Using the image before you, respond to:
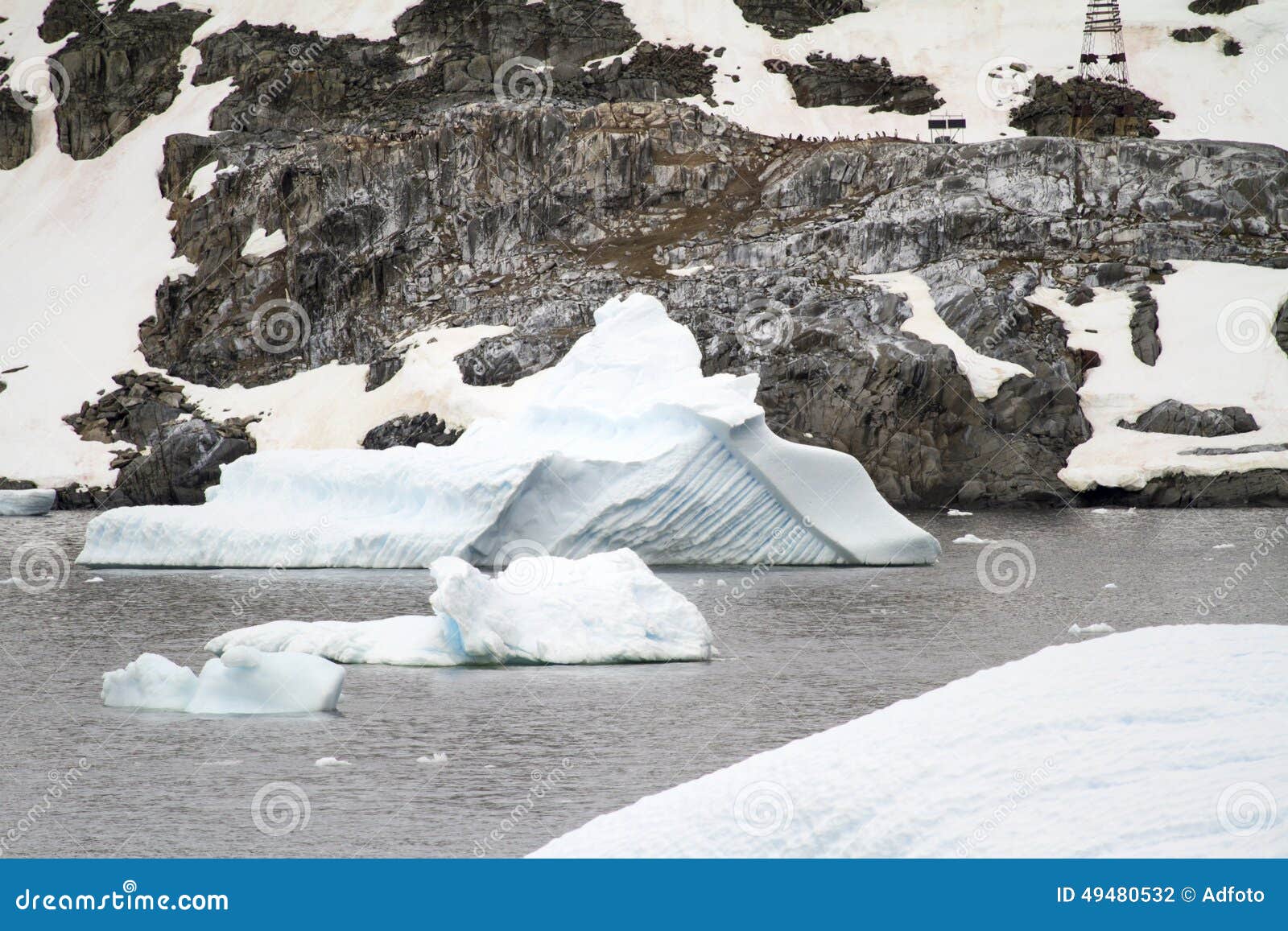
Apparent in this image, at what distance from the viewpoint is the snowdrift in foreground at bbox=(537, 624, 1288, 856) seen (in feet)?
17.6

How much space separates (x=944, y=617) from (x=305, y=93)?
2433 inches

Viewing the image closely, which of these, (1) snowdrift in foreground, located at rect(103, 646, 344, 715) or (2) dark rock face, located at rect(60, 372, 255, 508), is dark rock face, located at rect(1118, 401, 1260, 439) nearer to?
(2) dark rock face, located at rect(60, 372, 255, 508)

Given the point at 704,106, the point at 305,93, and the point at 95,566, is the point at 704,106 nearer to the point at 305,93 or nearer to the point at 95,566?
the point at 305,93

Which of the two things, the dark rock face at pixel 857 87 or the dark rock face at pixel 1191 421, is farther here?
the dark rock face at pixel 857 87

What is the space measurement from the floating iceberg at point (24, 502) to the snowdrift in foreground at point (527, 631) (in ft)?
115

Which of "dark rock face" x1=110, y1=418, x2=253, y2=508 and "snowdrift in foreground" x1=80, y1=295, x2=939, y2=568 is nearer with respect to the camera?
"snowdrift in foreground" x1=80, y1=295, x2=939, y2=568

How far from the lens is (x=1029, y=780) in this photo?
18.8ft

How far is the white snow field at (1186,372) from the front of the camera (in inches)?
1629

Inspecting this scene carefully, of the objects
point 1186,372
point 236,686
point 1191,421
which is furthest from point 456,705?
point 1186,372

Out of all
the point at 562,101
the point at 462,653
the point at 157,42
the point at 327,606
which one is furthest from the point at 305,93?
the point at 462,653

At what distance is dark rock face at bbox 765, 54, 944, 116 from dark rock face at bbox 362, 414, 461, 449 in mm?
34732

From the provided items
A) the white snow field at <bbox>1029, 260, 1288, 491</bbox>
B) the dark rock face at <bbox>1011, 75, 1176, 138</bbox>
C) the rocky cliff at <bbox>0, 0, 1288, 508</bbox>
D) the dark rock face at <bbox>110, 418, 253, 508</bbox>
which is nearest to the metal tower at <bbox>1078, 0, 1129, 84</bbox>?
the dark rock face at <bbox>1011, 75, 1176, 138</bbox>

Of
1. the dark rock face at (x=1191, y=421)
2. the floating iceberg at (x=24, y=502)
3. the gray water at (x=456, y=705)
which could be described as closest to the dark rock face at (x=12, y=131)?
the floating iceberg at (x=24, y=502)

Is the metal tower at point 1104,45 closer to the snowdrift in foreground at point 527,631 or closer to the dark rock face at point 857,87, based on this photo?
the dark rock face at point 857,87
